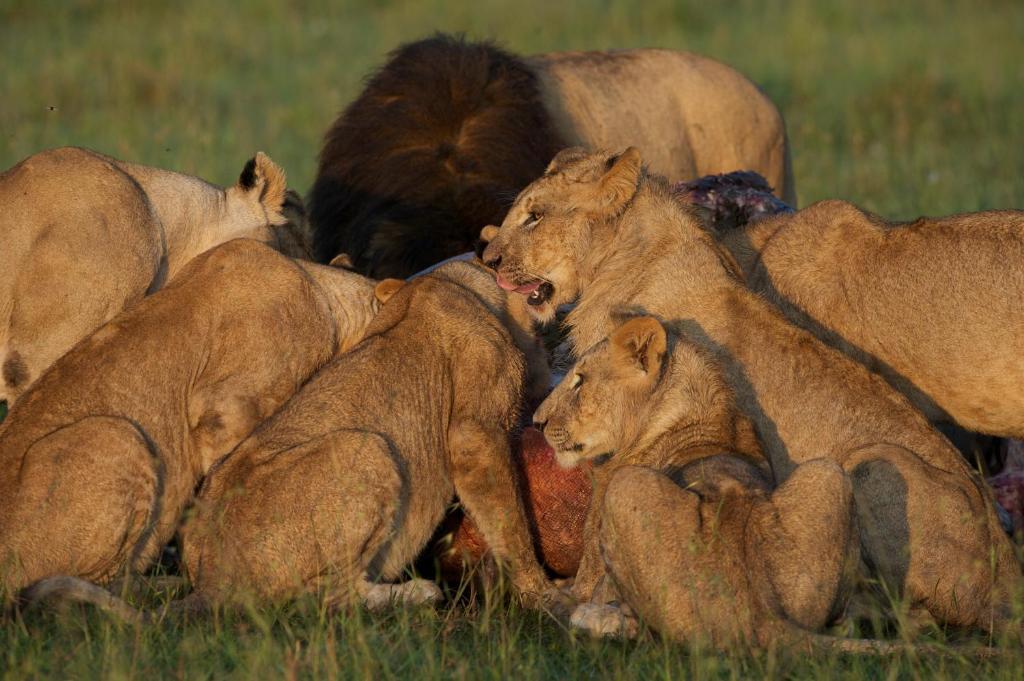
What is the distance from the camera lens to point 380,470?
5457 millimetres

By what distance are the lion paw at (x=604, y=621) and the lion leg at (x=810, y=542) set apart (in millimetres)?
503

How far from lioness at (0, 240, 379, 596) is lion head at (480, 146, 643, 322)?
2.03ft

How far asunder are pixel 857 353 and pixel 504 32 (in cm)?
1178

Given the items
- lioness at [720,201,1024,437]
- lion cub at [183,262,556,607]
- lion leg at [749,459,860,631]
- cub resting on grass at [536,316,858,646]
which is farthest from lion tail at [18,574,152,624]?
lioness at [720,201,1024,437]

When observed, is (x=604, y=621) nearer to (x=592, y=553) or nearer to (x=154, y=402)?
(x=592, y=553)

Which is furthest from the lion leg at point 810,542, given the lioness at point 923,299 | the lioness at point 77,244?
the lioness at point 77,244

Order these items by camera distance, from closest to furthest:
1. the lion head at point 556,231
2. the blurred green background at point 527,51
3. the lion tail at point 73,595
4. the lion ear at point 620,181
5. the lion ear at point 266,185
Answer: the lion tail at point 73,595, the lion ear at point 620,181, the lion head at point 556,231, the lion ear at point 266,185, the blurred green background at point 527,51

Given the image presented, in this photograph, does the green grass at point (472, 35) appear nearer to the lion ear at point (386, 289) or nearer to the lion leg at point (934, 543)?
the lion leg at point (934, 543)

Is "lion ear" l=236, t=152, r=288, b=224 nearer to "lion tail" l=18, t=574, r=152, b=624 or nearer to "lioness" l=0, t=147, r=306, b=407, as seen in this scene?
"lioness" l=0, t=147, r=306, b=407

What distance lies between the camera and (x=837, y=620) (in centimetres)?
491

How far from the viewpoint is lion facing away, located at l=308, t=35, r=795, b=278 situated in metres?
7.96

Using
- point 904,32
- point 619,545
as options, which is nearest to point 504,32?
point 904,32

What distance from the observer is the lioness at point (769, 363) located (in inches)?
203

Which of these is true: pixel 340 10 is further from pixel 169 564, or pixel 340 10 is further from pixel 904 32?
pixel 169 564
